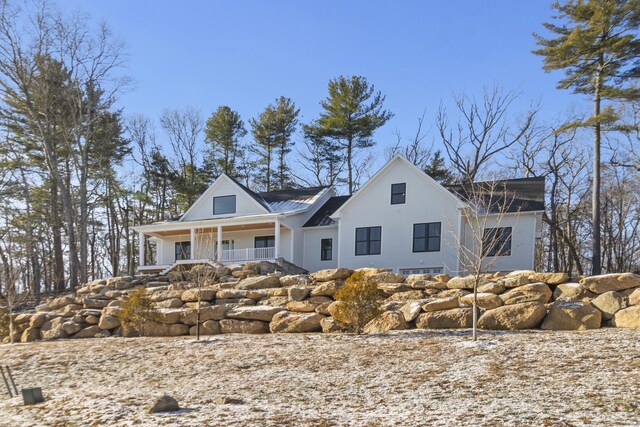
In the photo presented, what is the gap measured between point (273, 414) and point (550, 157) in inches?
1077

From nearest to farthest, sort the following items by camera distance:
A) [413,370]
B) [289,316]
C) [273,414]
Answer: [273,414] → [413,370] → [289,316]

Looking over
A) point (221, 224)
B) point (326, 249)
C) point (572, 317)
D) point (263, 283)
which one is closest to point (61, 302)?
point (263, 283)

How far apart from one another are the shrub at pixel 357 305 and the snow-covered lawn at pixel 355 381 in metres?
0.59

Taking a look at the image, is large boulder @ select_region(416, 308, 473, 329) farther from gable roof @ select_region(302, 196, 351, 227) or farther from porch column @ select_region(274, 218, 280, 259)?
gable roof @ select_region(302, 196, 351, 227)

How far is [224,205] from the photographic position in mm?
25125

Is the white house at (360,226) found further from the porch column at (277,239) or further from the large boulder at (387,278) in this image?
the large boulder at (387,278)

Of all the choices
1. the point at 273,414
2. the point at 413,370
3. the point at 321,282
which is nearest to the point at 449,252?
the point at 321,282

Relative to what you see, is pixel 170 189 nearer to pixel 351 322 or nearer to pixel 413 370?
pixel 351 322

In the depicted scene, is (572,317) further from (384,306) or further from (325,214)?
(325,214)

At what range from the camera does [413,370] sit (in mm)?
7219

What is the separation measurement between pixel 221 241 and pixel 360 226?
7035 mm

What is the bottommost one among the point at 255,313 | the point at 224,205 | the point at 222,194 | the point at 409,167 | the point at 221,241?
the point at 255,313

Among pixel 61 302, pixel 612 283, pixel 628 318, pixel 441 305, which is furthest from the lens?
pixel 61 302

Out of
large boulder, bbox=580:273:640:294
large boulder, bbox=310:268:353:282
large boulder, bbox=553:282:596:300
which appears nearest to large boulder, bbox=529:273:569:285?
large boulder, bbox=553:282:596:300
